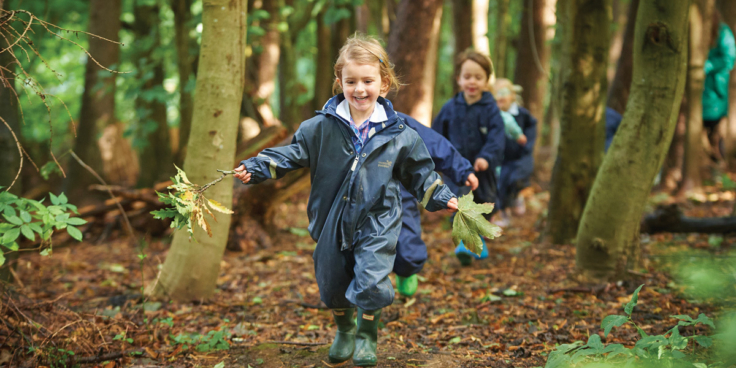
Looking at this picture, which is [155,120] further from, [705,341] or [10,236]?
[705,341]

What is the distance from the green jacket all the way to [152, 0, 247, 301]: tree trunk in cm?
712

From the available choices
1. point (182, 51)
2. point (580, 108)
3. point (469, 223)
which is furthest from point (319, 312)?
point (182, 51)

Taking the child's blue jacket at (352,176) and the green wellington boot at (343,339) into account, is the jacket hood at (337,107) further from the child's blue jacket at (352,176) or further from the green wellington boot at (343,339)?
the green wellington boot at (343,339)

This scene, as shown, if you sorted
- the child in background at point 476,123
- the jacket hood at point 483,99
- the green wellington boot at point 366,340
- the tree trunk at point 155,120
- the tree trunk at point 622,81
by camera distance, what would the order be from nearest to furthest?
the green wellington boot at point 366,340
the child in background at point 476,123
the jacket hood at point 483,99
the tree trunk at point 622,81
the tree trunk at point 155,120

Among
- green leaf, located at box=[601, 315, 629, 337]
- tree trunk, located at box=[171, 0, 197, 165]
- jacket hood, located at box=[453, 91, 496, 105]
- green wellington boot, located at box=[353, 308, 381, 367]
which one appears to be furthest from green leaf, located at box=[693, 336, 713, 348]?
tree trunk, located at box=[171, 0, 197, 165]

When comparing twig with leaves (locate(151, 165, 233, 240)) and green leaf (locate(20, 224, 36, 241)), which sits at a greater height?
twig with leaves (locate(151, 165, 233, 240))

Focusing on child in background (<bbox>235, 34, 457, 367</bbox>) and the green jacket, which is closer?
child in background (<bbox>235, 34, 457, 367</bbox>)

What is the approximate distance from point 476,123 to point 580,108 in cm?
112

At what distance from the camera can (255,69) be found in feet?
30.2

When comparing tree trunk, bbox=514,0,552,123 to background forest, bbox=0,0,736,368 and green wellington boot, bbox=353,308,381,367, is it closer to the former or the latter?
background forest, bbox=0,0,736,368

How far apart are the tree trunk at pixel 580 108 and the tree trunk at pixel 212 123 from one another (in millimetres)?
3501

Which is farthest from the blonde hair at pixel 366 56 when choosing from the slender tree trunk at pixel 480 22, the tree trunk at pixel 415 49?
the slender tree trunk at pixel 480 22

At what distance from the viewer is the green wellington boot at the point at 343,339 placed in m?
3.26

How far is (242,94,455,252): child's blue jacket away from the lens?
9.93 ft
